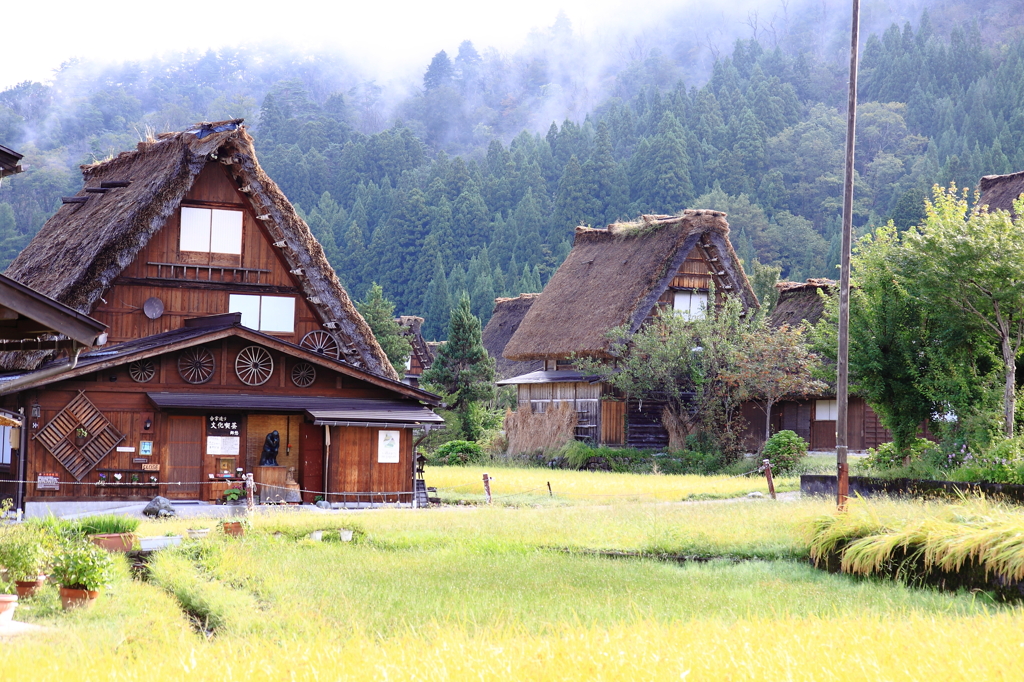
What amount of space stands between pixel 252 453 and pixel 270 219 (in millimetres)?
6380

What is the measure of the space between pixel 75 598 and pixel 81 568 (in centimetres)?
30

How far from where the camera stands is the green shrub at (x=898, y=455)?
24.3 meters

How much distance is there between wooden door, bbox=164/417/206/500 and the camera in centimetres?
2525

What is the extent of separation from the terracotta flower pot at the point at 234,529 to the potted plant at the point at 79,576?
240 inches

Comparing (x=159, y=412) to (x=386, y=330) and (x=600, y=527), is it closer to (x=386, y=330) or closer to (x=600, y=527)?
(x=600, y=527)

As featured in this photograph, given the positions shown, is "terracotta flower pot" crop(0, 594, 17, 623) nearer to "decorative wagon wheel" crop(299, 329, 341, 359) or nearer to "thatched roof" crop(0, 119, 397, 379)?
"thatched roof" crop(0, 119, 397, 379)

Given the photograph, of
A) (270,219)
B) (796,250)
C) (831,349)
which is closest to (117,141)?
(796,250)

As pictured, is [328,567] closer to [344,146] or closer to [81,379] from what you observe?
[81,379]

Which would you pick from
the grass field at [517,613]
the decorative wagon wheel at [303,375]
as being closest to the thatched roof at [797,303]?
the decorative wagon wheel at [303,375]

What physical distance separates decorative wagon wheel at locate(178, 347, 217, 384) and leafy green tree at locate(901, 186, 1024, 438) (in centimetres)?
1516

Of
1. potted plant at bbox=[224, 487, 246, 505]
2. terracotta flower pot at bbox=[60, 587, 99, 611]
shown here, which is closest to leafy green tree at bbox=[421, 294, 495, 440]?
potted plant at bbox=[224, 487, 246, 505]

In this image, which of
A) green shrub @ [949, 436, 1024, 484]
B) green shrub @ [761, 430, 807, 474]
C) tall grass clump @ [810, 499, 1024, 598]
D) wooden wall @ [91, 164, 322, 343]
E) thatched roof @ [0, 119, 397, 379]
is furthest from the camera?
green shrub @ [761, 430, 807, 474]

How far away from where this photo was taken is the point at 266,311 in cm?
2948

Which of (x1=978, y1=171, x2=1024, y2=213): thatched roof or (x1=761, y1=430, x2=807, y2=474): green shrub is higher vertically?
(x1=978, y1=171, x2=1024, y2=213): thatched roof
